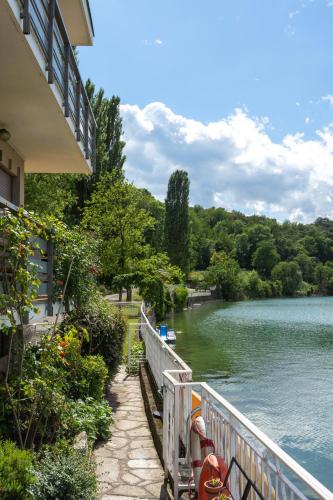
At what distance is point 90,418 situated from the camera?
678 cm

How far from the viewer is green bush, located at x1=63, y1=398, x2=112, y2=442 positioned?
20.0 ft

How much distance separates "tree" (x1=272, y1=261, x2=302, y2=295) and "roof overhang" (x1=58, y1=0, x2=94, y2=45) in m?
95.7

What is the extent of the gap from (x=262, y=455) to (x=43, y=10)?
5.65m

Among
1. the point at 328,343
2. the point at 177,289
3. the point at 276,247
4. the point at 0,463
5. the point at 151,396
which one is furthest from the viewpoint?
the point at 276,247

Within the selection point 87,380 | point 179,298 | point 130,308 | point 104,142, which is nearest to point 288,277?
point 179,298

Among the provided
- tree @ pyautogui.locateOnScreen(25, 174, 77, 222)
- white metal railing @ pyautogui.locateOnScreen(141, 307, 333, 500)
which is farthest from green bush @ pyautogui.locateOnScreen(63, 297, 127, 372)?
tree @ pyautogui.locateOnScreen(25, 174, 77, 222)

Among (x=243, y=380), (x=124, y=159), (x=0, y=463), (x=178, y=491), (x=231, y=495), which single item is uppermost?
(x=124, y=159)

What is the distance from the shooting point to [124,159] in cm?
4131

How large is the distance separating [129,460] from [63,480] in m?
2.31

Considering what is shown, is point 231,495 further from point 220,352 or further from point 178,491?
point 220,352

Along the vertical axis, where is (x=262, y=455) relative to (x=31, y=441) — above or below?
above

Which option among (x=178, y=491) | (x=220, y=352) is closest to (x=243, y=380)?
(x=220, y=352)

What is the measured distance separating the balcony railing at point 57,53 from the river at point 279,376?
28.7 feet

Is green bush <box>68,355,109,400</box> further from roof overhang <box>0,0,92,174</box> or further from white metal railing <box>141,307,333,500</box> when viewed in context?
roof overhang <box>0,0,92,174</box>
